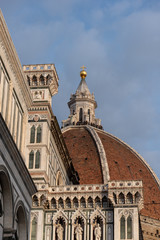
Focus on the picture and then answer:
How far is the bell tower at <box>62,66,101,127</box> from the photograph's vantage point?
81894 millimetres

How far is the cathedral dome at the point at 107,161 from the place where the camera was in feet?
231

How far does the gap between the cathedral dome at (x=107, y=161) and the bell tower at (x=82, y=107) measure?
1544mm

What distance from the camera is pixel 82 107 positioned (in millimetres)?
82750

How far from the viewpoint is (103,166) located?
7119 centimetres

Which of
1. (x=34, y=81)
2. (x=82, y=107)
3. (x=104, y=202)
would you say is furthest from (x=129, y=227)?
(x=82, y=107)

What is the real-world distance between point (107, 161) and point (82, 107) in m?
11.8

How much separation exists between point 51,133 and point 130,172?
39199 mm

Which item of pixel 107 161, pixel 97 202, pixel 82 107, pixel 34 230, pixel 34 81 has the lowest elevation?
pixel 34 230

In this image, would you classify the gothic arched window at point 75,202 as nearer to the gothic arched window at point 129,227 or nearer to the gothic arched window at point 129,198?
the gothic arched window at point 129,198

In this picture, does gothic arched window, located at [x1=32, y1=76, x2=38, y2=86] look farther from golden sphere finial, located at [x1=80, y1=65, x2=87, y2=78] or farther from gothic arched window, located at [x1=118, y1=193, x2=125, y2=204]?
golden sphere finial, located at [x1=80, y1=65, x2=87, y2=78]

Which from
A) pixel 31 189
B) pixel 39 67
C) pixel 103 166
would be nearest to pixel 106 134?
pixel 103 166

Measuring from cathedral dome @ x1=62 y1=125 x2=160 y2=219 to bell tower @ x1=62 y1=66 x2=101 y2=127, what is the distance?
5.06ft

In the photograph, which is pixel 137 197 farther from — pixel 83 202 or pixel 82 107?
pixel 82 107

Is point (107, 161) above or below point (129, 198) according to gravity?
above
